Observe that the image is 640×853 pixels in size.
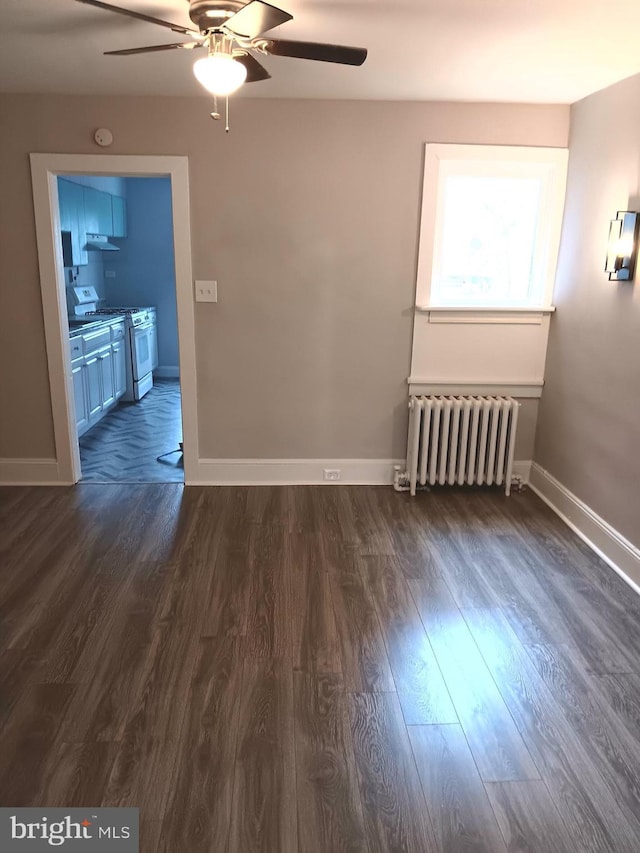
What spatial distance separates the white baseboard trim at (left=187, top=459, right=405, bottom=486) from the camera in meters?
4.09

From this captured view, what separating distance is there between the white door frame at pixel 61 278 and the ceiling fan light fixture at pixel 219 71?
167 centimetres

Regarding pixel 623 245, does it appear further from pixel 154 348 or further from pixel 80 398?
pixel 154 348

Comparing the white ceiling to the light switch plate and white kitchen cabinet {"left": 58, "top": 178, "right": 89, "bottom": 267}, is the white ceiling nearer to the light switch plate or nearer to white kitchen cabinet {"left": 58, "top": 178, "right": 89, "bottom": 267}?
the light switch plate

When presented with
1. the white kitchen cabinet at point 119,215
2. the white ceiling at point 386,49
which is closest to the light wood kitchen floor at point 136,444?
the white kitchen cabinet at point 119,215

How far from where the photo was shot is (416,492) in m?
4.04

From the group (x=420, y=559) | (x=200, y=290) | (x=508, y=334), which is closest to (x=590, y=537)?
(x=420, y=559)

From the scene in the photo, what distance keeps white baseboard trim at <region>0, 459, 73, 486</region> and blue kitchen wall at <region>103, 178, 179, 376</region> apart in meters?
3.63

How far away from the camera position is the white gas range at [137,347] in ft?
20.8

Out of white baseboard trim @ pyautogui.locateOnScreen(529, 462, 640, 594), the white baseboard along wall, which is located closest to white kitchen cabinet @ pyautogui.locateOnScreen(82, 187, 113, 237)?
the white baseboard along wall

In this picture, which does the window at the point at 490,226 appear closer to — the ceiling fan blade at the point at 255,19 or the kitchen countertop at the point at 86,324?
the ceiling fan blade at the point at 255,19

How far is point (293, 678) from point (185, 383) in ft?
7.37

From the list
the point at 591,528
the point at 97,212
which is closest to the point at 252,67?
the point at 591,528

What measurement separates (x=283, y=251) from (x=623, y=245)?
75.8 inches

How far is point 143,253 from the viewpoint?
741 centimetres
